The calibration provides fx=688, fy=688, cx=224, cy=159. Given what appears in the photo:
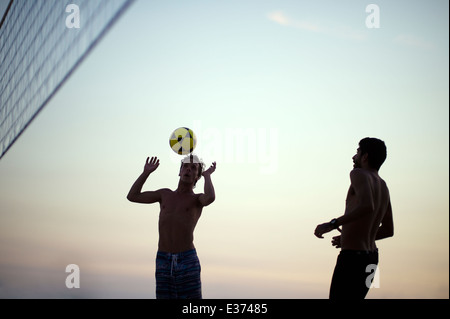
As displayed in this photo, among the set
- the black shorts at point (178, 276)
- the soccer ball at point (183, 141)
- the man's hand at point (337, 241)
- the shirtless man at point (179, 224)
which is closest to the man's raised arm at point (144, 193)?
the shirtless man at point (179, 224)

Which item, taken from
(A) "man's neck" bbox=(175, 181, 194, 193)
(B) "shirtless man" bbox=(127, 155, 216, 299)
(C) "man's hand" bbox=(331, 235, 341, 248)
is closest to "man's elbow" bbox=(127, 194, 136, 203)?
(B) "shirtless man" bbox=(127, 155, 216, 299)

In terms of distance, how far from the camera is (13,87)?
12219 millimetres

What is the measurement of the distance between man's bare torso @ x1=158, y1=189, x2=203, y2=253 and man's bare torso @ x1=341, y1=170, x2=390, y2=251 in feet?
5.47

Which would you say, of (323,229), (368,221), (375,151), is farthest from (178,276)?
(375,151)

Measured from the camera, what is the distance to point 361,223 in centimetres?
559

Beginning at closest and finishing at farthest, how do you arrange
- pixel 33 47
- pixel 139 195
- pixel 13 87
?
pixel 139 195, pixel 33 47, pixel 13 87

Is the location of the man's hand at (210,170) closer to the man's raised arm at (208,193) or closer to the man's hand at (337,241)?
the man's raised arm at (208,193)

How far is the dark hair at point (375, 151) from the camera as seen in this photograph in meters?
5.74

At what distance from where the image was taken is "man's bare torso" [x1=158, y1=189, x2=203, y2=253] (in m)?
6.60

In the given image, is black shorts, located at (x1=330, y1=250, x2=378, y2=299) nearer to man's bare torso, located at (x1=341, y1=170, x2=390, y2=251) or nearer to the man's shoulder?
man's bare torso, located at (x1=341, y1=170, x2=390, y2=251)
